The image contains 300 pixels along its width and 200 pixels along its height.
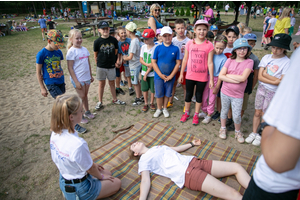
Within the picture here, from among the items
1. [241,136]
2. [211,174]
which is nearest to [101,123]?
[211,174]

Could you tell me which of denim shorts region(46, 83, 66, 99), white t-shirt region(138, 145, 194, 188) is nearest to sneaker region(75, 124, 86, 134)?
denim shorts region(46, 83, 66, 99)

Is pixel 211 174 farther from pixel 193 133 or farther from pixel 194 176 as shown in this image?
pixel 193 133

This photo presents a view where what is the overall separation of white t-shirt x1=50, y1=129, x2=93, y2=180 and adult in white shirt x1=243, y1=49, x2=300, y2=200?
5.17ft

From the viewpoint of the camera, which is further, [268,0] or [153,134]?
[268,0]

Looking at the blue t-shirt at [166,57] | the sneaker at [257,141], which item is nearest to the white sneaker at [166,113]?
the blue t-shirt at [166,57]

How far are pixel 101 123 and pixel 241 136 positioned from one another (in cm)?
308

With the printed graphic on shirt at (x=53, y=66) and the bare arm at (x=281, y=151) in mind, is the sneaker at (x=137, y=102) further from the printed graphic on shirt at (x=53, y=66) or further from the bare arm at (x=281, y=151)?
the bare arm at (x=281, y=151)

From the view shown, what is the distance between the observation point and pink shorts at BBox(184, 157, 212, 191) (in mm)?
2332

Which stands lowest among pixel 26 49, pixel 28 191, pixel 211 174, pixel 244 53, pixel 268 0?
pixel 28 191

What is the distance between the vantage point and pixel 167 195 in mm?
2461

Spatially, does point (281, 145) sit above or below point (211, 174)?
above

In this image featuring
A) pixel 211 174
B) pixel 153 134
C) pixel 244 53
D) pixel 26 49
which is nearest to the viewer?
pixel 211 174

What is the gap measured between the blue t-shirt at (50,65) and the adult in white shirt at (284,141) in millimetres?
3666

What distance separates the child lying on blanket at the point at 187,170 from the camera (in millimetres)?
2309
